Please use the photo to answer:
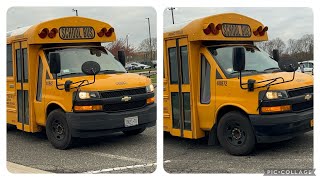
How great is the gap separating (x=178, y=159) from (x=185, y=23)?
1129 millimetres

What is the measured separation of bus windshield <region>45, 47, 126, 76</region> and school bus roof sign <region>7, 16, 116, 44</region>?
11 cm

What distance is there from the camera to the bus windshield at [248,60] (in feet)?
13.5

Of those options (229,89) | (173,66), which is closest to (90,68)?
(173,66)

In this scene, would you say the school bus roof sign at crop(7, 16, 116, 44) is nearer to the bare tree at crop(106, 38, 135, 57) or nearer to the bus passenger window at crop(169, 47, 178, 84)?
the bare tree at crop(106, 38, 135, 57)

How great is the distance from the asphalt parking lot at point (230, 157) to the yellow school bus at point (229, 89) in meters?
0.09

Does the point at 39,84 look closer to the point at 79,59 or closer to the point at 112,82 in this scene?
the point at 79,59

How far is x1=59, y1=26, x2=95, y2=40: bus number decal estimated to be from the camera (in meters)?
4.15

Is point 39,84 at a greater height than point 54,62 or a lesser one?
lesser

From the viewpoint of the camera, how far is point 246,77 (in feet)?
13.1

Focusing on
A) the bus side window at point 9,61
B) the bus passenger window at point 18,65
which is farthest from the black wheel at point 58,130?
the bus side window at point 9,61

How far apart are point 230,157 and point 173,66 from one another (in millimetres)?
947

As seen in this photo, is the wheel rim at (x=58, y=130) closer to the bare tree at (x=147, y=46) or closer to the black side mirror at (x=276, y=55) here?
the bare tree at (x=147, y=46)

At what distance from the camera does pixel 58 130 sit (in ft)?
14.8

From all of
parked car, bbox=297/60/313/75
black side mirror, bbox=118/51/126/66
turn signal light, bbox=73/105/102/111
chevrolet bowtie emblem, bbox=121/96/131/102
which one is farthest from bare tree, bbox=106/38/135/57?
parked car, bbox=297/60/313/75
